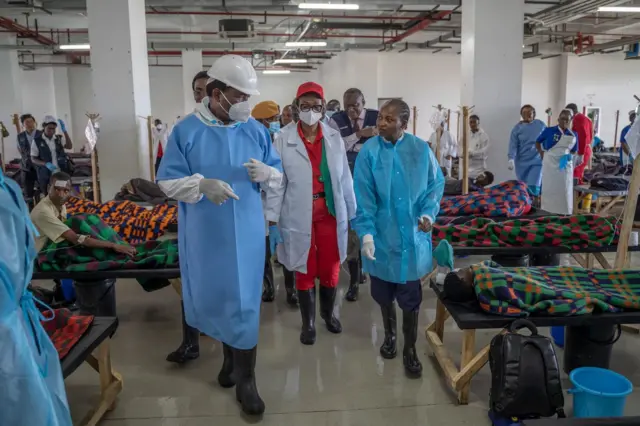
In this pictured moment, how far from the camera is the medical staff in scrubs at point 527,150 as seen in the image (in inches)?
257

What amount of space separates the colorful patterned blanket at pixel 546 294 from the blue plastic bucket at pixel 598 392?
0.28 metres

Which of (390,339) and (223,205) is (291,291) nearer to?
(390,339)

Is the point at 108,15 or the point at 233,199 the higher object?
the point at 108,15

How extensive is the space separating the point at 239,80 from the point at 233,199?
518 millimetres

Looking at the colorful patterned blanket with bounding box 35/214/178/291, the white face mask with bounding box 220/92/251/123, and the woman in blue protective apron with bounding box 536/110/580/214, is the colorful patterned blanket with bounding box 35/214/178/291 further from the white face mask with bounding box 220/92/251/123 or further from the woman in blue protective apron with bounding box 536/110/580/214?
the woman in blue protective apron with bounding box 536/110/580/214

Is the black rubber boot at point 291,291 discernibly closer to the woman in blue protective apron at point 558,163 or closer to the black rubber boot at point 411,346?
the black rubber boot at point 411,346

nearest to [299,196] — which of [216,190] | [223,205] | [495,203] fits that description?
[223,205]

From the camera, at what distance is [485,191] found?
4828mm

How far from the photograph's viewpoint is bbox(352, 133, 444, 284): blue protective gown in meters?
2.79

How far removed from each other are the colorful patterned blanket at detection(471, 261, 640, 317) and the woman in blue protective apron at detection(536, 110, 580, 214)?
11.6ft

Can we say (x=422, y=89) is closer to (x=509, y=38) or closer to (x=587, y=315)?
(x=509, y=38)

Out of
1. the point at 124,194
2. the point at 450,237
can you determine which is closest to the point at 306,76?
the point at 124,194

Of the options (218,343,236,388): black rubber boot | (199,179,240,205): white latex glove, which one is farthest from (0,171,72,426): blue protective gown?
(218,343,236,388): black rubber boot

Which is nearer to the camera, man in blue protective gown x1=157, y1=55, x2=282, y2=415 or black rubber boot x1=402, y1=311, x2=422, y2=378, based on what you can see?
man in blue protective gown x1=157, y1=55, x2=282, y2=415
